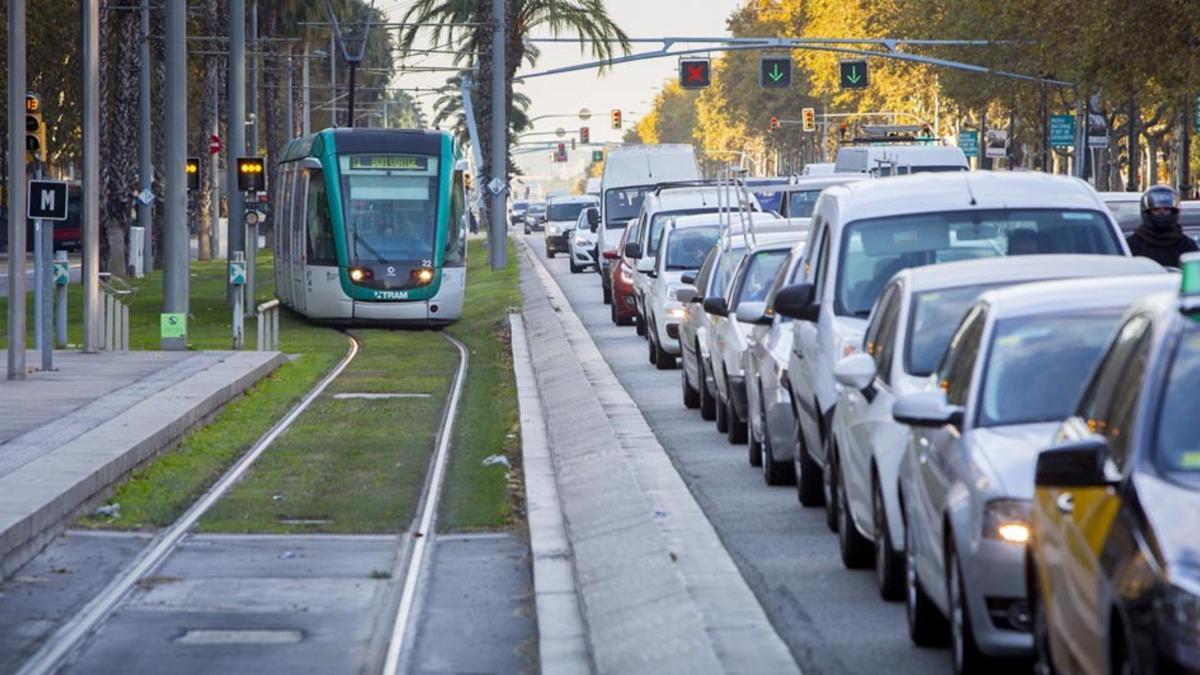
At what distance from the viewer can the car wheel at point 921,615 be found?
9.67 m

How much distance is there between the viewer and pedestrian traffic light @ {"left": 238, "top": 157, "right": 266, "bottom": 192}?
39594 millimetres

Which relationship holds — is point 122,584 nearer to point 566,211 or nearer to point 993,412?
point 993,412

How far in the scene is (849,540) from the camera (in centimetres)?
1187

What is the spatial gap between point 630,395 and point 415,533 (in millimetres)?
9675

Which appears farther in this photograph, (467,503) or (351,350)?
(351,350)

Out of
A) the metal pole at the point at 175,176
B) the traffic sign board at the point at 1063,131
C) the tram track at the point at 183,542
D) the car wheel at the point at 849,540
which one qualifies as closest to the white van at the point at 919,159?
the metal pole at the point at 175,176

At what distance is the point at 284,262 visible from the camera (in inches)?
1667

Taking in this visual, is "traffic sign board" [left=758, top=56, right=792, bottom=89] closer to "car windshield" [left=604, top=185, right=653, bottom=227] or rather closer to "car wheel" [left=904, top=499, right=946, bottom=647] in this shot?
"car windshield" [left=604, top=185, right=653, bottom=227]

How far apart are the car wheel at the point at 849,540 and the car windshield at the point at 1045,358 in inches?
97.7

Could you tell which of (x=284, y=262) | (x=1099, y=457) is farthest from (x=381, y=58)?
(x=1099, y=457)

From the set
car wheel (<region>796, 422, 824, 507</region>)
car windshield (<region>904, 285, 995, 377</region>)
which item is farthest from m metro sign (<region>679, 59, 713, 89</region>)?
car windshield (<region>904, 285, 995, 377</region>)

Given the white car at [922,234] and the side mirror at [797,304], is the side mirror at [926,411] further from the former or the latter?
the side mirror at [797,304]

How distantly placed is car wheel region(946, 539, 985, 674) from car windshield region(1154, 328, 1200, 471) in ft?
6.26

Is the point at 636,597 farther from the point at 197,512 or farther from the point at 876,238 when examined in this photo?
the point at 197,512
